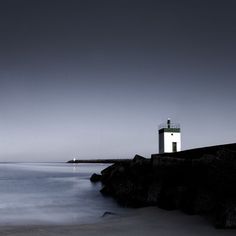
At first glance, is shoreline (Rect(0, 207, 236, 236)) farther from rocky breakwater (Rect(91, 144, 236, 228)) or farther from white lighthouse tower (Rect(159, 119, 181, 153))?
white lighthouse tower (Rect(159, 119, 181, 153))

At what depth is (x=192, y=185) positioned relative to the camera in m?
7.94

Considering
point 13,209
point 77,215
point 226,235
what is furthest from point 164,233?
point 13,209

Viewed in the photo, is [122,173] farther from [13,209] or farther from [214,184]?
[214,184]

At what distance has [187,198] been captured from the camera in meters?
7.53

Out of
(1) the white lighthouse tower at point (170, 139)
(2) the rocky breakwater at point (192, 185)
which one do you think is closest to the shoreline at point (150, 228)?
(2) the rocky breakwater at point (192, 185)

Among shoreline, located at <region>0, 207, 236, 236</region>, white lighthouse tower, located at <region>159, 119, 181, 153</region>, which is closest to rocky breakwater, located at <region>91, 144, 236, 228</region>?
shoreline, located at <region>0, 207, 236, 236</region>

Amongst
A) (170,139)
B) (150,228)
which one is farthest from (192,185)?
(170,139)

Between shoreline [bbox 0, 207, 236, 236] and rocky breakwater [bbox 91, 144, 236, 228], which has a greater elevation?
rocky breakwater [bbox 91, 144, 236, 228]

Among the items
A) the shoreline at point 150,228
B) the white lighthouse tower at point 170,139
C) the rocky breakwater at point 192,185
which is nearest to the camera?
the shoreline at point 150,228

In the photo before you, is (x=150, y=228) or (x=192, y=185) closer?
(x=150, y=228)

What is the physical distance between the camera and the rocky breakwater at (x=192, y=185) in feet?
20.5

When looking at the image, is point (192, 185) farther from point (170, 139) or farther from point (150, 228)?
point (170, 139)

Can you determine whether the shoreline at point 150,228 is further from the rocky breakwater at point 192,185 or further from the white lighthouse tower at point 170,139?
the white lighthouse tower at point 170,139

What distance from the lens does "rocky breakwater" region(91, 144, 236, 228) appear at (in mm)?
6242
